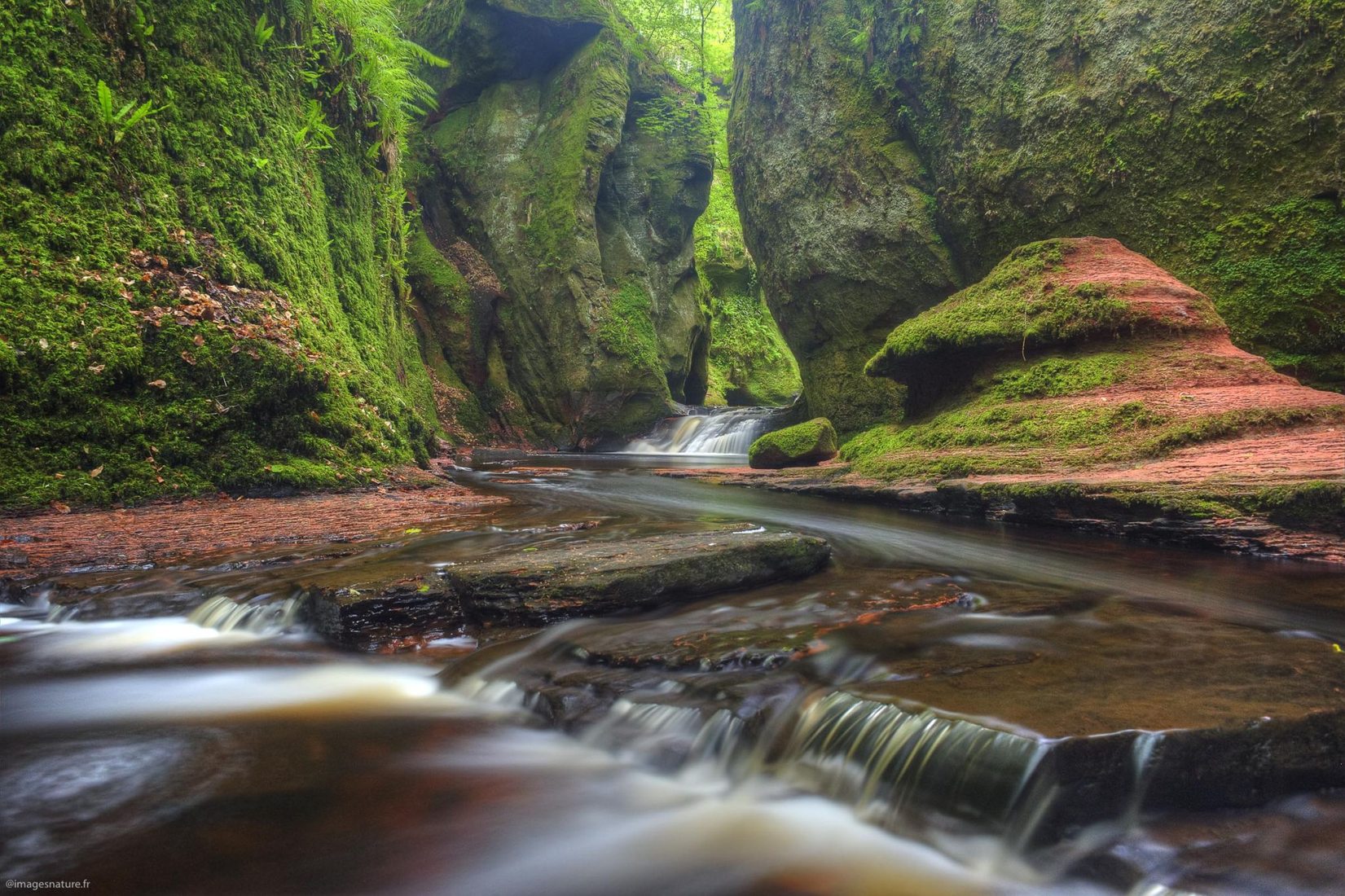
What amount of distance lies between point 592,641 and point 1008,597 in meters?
2.30

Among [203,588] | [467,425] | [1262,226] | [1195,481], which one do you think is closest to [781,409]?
[467,425]

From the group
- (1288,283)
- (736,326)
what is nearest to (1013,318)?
(1288,283)

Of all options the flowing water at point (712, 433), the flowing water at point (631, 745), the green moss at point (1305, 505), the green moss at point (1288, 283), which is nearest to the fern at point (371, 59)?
the flowing water at point (631, 745)

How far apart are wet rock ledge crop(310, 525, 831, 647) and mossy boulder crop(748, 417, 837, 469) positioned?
25.7ft

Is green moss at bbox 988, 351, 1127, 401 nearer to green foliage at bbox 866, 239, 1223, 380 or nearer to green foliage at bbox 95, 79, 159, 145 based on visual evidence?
green foliage at bbox 866, 239, 1223, 380

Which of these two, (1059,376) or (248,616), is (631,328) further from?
(248,616)

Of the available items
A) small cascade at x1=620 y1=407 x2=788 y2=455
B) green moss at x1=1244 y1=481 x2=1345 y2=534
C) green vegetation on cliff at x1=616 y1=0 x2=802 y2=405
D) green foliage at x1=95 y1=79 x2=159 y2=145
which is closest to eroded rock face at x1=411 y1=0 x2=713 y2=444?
small cascade at x1=620 y1=407 x2=788 y2=455

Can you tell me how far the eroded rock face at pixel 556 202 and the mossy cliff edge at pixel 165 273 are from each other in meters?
11.4

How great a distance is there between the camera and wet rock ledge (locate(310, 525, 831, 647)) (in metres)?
3.55

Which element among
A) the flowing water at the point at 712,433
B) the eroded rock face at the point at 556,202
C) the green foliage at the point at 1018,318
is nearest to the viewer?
the green foliage at the point at 1018,318

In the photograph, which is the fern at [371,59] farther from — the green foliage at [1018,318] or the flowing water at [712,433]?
the flowing water at [712,433]

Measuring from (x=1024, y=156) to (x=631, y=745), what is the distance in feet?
38.1

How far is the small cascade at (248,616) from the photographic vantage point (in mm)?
3592

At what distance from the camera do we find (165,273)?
595cm
